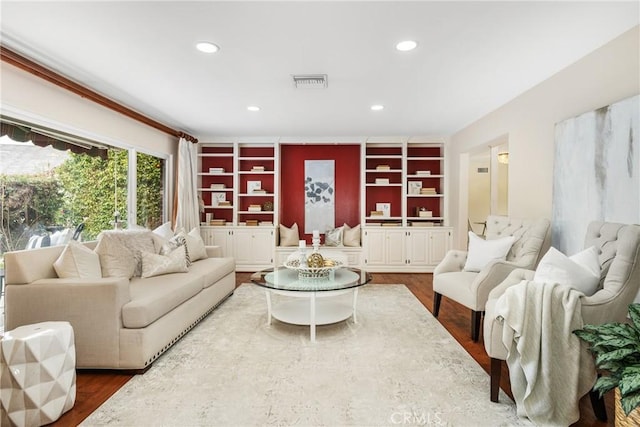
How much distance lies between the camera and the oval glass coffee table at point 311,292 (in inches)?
115

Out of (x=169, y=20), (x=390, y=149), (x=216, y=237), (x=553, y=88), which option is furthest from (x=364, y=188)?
(x=169, y=20)

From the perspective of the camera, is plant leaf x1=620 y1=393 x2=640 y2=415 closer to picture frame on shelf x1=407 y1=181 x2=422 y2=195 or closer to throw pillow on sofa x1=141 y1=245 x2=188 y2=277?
throw pillow on sofa x1=141 y1=245 x2=188 y2=277

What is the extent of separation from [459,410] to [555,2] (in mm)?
2435

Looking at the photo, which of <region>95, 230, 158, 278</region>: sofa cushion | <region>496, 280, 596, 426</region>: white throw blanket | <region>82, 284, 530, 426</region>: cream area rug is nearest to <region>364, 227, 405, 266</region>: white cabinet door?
<region>82, 284, 530, 426</region>: cream area rug

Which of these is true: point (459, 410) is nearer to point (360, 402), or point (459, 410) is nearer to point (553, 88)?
point (360, 402)

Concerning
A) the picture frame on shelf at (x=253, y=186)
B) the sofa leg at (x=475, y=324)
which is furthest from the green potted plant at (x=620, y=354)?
the picture frame on shelf at (x=253, y=186)

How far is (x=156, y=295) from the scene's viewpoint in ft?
8.51

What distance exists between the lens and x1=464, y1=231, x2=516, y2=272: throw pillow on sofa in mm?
3197

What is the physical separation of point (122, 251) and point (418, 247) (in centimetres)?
447

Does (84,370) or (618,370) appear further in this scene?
(84,370)

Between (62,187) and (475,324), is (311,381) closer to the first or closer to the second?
(475,324)

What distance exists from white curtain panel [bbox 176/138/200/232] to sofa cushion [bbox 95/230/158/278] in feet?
5.60

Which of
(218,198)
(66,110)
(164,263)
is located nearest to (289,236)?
(218,198)

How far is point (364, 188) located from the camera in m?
6.04
